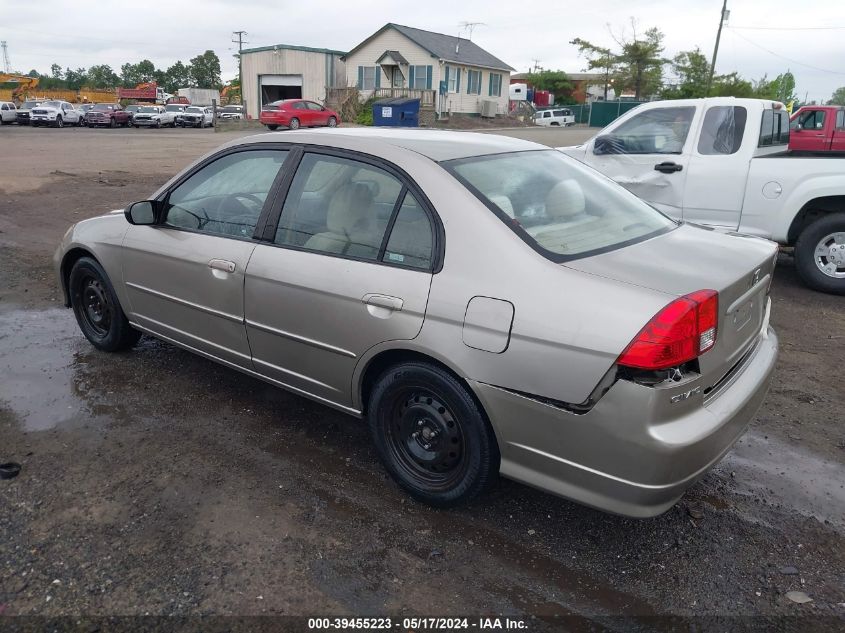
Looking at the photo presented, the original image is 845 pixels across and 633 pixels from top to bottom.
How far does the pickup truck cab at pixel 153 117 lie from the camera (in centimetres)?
4125

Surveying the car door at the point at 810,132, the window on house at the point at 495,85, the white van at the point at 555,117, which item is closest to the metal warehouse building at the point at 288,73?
the window on house at the point at 495,85

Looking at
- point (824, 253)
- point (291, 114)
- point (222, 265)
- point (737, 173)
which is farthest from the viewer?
point (291, 114)

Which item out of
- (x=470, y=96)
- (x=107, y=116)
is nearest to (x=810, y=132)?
(x=470, y=96)

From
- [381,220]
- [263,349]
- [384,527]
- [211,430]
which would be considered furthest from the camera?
[211,430]

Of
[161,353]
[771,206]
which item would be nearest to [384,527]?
[161,353]

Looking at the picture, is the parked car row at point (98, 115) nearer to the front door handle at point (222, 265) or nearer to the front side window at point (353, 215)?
the front door handle at point (222, 265)

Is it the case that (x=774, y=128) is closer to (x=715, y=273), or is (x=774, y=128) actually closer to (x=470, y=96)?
(x=715, y=273)

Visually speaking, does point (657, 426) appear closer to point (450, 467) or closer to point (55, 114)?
point (450, 467)

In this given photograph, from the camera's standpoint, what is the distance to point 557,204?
328 cm

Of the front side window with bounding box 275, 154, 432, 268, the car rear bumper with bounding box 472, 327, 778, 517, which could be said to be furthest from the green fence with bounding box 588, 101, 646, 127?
the car rear bumper with bounding box 472, 327, 778, 517

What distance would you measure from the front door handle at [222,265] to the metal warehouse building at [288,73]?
4669cm

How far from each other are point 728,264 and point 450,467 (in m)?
1.51

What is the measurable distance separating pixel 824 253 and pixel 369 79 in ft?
141

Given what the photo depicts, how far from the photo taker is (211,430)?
12.8ft
